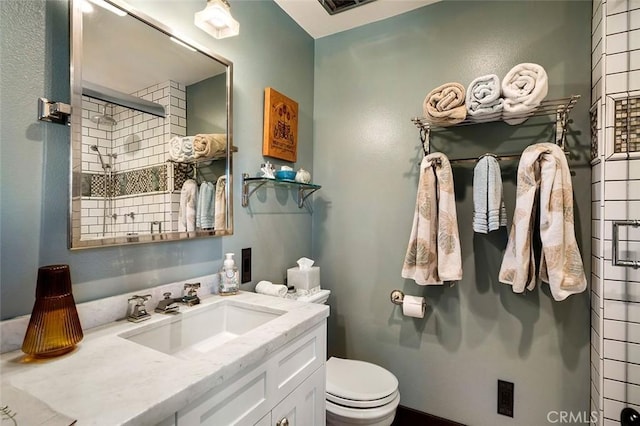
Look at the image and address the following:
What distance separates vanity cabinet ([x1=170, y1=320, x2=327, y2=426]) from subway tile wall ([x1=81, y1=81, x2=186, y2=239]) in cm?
65

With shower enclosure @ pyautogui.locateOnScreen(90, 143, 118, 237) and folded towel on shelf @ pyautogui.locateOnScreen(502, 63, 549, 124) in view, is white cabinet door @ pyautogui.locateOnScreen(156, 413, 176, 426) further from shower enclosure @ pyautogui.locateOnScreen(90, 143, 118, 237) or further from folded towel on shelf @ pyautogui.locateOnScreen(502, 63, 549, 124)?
folded towel on shelf @ pyautogui.locateOnScreen(502, 63, 549, 124)

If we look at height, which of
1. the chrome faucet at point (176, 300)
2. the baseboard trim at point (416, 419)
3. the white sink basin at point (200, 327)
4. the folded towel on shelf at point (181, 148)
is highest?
the folded towel on shelf at point (181, 148)

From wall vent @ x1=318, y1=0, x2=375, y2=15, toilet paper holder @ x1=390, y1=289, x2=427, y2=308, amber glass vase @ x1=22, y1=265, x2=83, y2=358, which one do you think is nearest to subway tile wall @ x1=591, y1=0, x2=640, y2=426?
toilet paper holder @ x1=390, y1=289, x2=427, y2=308

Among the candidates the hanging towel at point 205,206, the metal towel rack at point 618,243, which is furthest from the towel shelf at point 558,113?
the hanging towel at point 205,206

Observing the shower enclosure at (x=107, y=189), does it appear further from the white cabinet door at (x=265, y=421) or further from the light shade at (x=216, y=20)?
the white cabinet door at (x=265, y=421)

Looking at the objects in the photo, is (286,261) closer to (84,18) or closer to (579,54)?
(84,18)

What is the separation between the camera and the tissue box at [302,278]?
1686 mm

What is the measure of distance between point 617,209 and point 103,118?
1.98 m

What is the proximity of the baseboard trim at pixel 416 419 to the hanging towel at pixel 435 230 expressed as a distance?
2.64ft

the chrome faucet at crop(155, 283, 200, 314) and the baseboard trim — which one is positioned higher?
the chrome faucet at crop(155, 283, 200, 314)

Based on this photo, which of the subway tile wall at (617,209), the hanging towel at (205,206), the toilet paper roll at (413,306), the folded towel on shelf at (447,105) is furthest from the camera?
the toilet paper roll at (413,306)

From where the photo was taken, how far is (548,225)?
129cm

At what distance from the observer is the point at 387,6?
5.67ft

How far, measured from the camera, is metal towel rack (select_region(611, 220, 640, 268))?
3.68 feet
